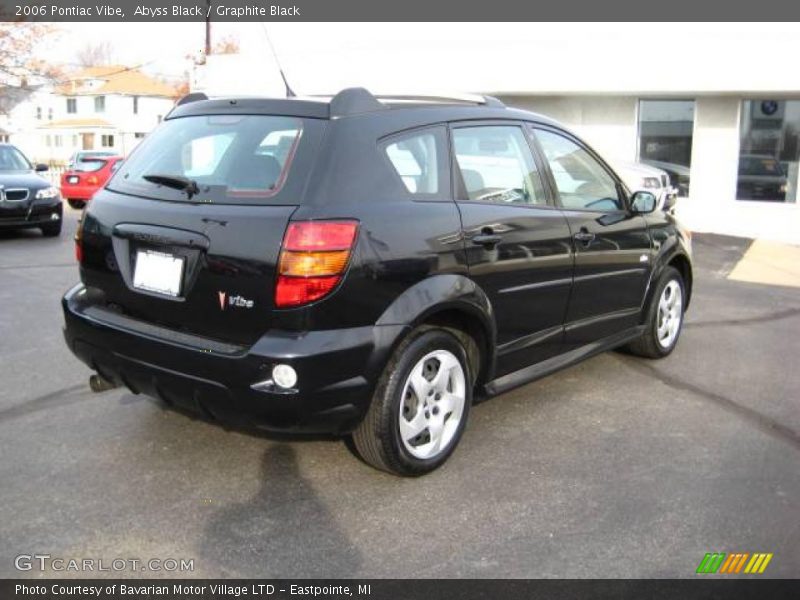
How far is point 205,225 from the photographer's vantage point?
3.37 metres

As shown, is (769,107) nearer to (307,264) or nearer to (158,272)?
(307,264)

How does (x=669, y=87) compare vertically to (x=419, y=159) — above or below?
above

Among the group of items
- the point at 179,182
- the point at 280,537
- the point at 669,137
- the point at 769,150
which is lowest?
the point at 280,537

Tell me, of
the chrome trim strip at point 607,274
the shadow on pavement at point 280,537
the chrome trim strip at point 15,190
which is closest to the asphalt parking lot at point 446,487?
the shadow on pavement at point 280,537

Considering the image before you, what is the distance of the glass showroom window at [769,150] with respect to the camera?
13883 mm

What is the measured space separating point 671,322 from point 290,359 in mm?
3697

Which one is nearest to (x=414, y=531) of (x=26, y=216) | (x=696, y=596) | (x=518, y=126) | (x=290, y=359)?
(x=290, y=359)

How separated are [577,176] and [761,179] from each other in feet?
36.0

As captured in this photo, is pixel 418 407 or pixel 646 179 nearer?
pixel 418 407

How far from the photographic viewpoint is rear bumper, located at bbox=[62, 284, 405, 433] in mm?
3189

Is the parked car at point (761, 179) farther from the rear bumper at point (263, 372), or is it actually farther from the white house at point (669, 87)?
the rear bumper at point (263, 372)

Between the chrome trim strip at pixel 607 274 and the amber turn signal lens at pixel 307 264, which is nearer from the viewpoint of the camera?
the amber turn signal lens at pixel 307 264

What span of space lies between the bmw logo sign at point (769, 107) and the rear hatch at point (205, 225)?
12959 millimetres

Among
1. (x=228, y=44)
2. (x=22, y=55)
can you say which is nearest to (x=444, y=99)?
(x=22, y=55)
